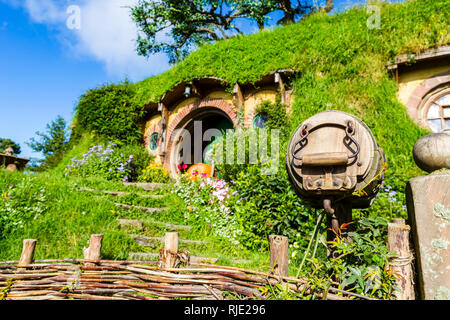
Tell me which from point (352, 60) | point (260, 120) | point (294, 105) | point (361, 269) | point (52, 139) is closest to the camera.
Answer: point (361, 269)

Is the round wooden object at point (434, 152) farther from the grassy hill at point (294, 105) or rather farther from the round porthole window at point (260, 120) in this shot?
the round porthole window at point (260, 120)

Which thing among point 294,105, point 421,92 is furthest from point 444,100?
point 294,105

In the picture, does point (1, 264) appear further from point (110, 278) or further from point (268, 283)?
point (268, 283)

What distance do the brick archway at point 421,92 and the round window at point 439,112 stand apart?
0.19 meters

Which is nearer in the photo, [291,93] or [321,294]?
[321,294]

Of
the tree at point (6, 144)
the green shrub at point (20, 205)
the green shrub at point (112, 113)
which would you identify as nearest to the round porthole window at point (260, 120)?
the green shrub at point (112, 113)

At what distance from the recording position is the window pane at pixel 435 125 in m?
5.55

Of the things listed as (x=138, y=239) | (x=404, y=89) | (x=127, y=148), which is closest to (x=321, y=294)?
(x=138, y=239)

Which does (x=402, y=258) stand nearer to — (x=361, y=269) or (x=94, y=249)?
(x=361, y=269)

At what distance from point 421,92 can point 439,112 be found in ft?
1.77

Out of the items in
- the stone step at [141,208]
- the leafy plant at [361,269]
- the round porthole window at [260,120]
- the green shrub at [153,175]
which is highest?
the round porthole window at [260,120]

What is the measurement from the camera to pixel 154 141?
9.74 metres

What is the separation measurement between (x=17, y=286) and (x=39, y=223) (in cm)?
236

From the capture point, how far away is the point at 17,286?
1.94 metres
